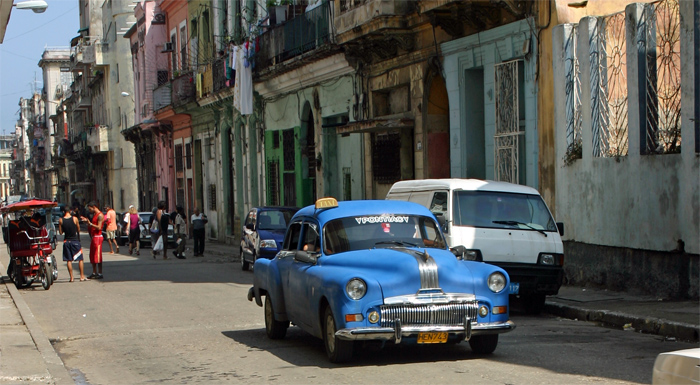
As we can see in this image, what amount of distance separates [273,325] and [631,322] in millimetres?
4396

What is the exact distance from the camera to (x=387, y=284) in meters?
8.94

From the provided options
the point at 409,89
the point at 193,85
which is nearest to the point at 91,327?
the point at 409,89

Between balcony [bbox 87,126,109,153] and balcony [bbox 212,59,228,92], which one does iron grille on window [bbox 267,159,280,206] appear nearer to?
balcony [bbox 212,59,228,92]

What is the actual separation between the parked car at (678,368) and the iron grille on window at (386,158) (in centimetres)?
1922

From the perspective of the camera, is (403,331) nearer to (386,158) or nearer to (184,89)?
(386,158)

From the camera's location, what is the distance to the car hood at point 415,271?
8.96m

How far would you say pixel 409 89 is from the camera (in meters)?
23.5

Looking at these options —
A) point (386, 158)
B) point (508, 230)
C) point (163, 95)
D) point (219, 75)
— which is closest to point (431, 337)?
point (508, 230)

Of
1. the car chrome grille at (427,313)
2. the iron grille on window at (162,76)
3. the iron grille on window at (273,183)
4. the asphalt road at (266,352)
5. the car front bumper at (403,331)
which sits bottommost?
the asphalt road at (266,352)

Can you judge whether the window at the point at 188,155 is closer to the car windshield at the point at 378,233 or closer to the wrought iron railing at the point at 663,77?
the wrought iron railing at the point at 663,77

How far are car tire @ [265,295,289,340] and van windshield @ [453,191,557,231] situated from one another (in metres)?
3.72

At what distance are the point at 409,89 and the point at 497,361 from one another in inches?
581

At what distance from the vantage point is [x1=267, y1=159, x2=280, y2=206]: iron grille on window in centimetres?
3325

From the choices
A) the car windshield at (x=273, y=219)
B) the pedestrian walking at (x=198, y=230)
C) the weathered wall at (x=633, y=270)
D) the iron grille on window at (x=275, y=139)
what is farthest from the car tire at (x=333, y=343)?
the iron grille on window at (x=275, y=139)
